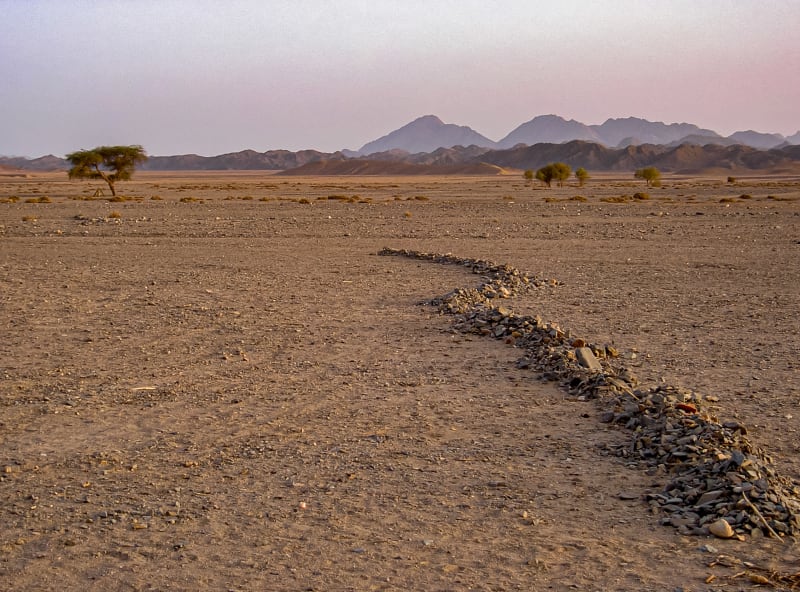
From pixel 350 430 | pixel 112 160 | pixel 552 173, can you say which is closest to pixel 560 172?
pixel 552 173

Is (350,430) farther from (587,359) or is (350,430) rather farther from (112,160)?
(112,160)

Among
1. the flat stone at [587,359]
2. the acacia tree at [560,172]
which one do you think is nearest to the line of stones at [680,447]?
the flat stone at [587,359]

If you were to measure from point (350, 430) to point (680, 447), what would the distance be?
2848 millimetres

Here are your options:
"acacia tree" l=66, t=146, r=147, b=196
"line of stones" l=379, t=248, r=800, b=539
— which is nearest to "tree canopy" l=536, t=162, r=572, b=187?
"acacia tree" l=66, t=146, r=147, b=196

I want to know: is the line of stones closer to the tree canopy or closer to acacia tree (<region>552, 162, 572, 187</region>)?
the tree canopy

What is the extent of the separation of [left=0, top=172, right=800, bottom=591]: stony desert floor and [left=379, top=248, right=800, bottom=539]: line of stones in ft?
0.51

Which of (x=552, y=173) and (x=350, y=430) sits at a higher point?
(x=552, y=173)

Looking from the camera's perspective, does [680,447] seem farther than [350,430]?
No

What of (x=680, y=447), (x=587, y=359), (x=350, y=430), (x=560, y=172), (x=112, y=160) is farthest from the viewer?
(x=560, y=172)

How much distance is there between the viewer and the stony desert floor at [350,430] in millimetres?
Answer: 5438

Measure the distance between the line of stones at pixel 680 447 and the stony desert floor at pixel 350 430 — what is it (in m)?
0.16

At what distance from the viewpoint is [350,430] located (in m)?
8.01

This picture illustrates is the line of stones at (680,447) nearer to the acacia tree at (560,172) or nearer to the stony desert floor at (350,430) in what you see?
the stony desert floor at (350,430)

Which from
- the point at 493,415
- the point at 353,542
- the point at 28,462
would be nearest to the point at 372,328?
the point at 493,415
